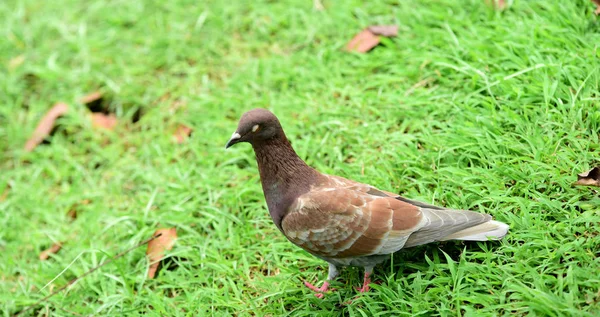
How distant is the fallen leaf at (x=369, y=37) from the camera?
492 centimetres

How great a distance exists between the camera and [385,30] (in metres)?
4.93

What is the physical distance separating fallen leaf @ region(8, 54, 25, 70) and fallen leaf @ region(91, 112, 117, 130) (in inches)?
43.0

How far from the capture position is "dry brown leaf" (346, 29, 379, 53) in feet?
16.2

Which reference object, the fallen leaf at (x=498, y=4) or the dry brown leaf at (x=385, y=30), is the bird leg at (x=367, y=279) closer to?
the dry brown leaf at (x=385, y=30)

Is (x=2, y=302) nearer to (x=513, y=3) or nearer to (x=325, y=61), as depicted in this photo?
(x=325, y=61)

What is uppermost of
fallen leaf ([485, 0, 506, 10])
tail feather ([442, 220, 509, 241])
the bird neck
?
fallen leaf ([485, 0, 506, 10])

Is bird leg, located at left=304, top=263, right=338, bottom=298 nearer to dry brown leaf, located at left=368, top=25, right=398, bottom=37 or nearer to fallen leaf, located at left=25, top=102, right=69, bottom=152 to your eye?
dry brown leaf, located at left=368, top=25, right=398, bottom=37

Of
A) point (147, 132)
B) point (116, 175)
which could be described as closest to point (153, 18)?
point (147, 132)

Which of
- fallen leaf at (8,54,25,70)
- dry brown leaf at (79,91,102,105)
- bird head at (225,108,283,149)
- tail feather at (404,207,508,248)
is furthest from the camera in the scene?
fallen leaf at (8,54,25,70)

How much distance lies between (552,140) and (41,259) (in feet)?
11.6

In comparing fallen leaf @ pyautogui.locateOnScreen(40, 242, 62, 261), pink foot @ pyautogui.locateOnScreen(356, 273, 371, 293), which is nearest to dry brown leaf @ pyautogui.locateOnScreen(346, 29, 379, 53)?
pink foot @ pyautogui.locateOnScreen(356, 273, 371, 293)

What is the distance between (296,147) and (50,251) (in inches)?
75.9

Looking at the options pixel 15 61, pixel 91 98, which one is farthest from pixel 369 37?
pixel 15 61

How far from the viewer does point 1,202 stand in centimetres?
495
